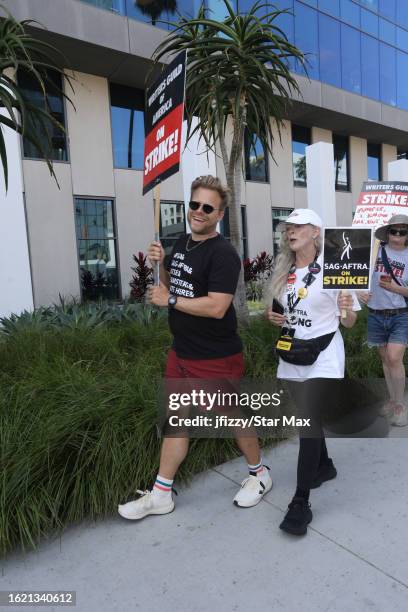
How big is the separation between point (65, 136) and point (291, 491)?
36.2 ft

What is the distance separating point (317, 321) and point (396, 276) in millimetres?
1579

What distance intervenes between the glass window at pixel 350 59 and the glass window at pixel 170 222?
808cm

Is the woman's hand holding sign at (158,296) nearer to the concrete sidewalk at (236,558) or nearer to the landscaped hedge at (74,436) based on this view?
the landscaped hedge at (74,436)

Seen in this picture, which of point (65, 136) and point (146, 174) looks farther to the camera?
point (65, 136)

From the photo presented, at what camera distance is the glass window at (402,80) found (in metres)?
18.6

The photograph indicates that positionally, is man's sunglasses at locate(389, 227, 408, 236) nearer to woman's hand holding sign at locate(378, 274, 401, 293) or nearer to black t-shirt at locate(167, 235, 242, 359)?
woman's hand holding sign at locate(378, 274, 401, 293)

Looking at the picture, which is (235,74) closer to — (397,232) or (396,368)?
(397,232)

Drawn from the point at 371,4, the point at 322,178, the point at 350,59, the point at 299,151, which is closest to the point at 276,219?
the point at 299,151

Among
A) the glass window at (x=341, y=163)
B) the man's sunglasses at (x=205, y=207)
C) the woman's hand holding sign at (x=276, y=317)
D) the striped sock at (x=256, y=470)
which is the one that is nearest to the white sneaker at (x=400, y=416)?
the striped sock at (x=256, y=470)

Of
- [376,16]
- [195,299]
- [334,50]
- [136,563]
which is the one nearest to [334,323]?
[195,299]

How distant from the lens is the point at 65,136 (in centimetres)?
1149

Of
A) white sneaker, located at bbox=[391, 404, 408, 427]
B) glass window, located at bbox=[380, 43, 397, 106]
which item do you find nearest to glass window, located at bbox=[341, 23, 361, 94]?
glass window, located at bbox=[380, 43, 397, 106]

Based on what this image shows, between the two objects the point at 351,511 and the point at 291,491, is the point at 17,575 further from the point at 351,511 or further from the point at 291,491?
the point at 351,511

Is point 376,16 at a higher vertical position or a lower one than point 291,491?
higher
